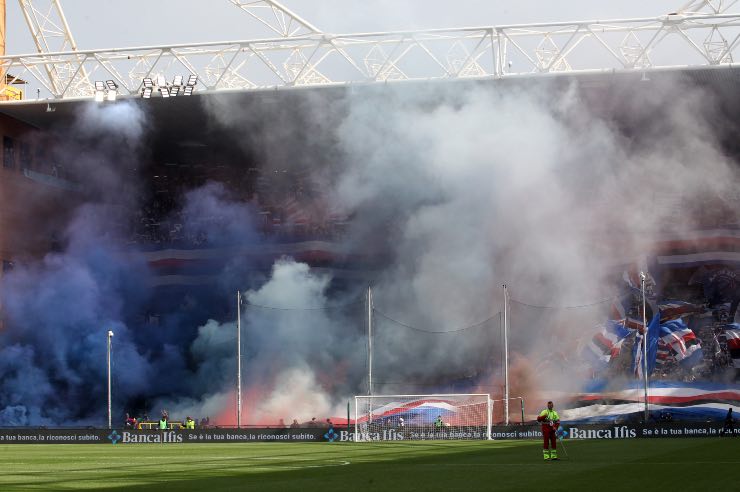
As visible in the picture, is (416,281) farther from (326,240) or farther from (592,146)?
(592,146)

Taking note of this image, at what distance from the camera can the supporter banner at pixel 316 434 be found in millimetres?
43312

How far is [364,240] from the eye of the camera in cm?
6334

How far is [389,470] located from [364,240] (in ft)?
133

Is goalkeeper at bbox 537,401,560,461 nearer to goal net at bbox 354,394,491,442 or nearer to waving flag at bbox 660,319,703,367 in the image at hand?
goal net at bbox 354,394,491,442

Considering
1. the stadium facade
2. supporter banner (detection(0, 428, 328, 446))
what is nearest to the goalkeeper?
supporter banner (detection(0, 428, 328, 446))

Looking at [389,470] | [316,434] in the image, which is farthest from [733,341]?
[389,470]

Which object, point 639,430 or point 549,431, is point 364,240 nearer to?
point 639,430

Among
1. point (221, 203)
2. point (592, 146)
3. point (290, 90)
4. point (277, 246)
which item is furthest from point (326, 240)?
point (592, 146)

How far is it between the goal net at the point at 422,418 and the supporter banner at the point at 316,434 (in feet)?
0.19

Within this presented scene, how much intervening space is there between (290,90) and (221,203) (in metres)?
12.3

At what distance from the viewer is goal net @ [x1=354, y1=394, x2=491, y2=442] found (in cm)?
4534

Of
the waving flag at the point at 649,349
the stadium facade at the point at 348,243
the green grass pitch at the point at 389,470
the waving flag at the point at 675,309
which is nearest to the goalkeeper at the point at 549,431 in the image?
the green grass pitch at the point at 389,470

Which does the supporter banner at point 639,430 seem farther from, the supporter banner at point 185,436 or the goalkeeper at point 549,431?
the goalkeeper at point 549,431

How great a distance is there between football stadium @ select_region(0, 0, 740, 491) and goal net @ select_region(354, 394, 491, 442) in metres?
1.38
